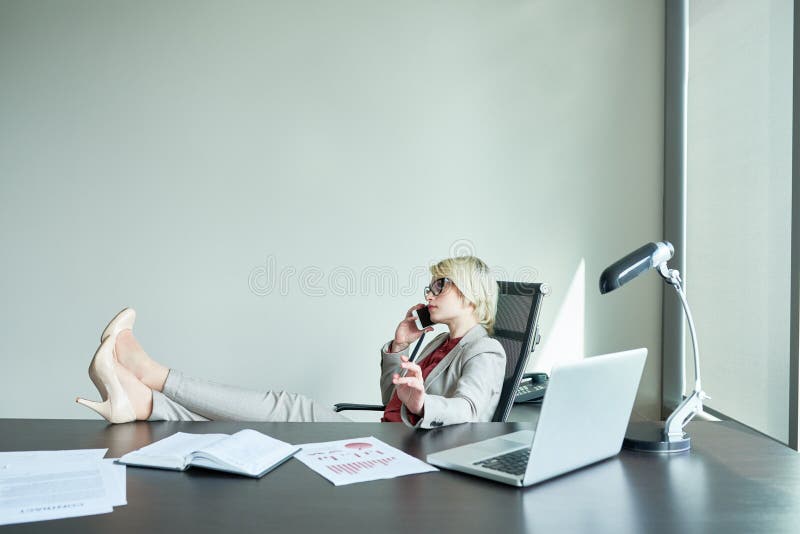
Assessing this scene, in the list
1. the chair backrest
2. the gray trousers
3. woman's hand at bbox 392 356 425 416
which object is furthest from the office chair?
woman's hand at bbox 392 356 425 416

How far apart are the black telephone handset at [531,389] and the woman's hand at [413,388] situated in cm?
109

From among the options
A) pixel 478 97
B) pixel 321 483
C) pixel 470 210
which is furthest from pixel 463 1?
pixel 321 483

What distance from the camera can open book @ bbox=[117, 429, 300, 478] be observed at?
1270 mm

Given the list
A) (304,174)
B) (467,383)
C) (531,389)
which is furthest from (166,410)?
(304,174)

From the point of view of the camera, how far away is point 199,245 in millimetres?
3562

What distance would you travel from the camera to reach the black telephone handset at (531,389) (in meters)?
2.76

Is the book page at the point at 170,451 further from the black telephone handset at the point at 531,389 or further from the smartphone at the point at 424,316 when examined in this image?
the black telephone handset at the point at 531,389

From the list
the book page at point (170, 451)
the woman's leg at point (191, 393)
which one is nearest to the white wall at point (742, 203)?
the woman's leg at point (191, 393)

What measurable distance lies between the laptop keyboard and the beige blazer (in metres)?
0.34

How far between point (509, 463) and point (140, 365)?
1129 millimetres

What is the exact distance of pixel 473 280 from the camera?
2.32 meters

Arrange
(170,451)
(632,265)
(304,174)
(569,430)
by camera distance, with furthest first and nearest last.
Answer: (304,174) < (632,265) < (170,451) < (569,430)

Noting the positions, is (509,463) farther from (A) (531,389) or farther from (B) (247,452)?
(A) (531,389)

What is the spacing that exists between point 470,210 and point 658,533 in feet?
8.57
